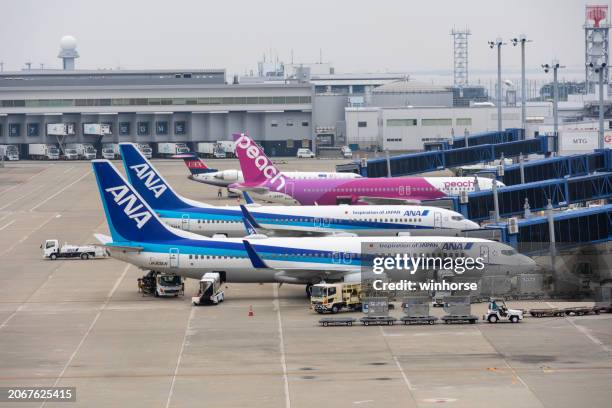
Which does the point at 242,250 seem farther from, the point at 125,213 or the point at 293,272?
the point at 125,213

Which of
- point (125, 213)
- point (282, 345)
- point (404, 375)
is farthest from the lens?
point (125, 213)

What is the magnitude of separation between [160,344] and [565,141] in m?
86.2

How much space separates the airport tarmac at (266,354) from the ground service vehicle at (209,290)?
699 mm

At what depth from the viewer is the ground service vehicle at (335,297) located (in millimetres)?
69875

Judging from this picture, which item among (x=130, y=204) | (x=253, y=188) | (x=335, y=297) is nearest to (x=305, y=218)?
(x=130, y=204)

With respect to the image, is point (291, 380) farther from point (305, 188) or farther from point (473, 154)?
point (473, 154)

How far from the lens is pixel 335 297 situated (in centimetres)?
7012

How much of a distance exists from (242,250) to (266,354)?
1487 cm

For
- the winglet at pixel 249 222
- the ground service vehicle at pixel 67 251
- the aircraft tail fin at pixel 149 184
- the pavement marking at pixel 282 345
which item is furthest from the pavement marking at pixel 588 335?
the ground service vehicle at pixel 67 251

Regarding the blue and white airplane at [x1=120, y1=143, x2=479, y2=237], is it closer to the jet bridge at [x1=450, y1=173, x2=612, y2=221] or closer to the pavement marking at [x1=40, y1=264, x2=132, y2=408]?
the jet bridge at [x1=450, y1=173, x2=612, y2=221]

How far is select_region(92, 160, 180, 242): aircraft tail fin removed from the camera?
2918 inches

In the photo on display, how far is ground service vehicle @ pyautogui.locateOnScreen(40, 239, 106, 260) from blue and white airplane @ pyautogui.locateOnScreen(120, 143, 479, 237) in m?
5.81

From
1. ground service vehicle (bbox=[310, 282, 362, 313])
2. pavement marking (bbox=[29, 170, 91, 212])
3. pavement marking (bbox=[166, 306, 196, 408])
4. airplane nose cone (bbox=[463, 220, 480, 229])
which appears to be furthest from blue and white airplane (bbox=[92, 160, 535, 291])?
pavement marking (bbox=[29, 170, 91, 212])

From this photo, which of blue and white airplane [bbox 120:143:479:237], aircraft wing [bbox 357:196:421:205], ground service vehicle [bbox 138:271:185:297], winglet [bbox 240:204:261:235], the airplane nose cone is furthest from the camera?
aircraft wing [bbox 357:196:421:205]
